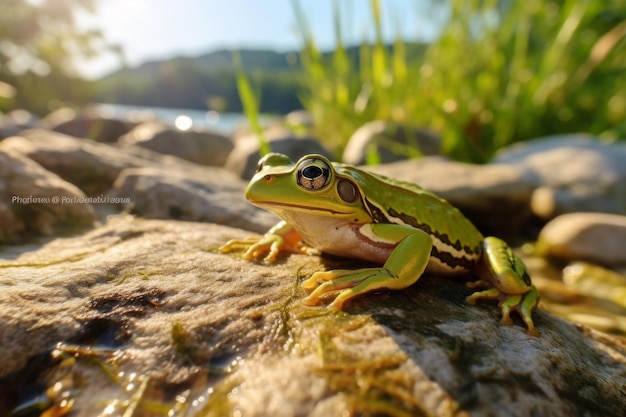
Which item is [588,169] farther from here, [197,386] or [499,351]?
[197,386]

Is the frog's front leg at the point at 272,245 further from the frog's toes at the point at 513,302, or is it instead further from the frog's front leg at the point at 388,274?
the frog's toes at the point at 513,302

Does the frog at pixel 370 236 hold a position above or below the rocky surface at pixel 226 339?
above

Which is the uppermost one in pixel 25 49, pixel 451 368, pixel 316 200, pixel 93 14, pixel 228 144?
pixel 93 14

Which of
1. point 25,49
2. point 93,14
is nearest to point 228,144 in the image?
point 93,14

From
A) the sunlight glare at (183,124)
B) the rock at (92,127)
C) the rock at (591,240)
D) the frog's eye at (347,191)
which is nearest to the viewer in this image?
the frog's eye at (347,191)

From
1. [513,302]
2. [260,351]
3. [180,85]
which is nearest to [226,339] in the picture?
[260,351]

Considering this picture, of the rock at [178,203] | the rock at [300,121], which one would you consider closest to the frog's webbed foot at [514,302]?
the rock at [178,203]

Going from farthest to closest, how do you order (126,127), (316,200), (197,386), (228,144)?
(126,127), (228,144), (316,200), (197,386)
